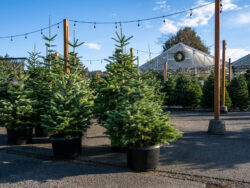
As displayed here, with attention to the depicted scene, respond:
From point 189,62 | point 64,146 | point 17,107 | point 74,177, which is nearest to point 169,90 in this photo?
point 17,107

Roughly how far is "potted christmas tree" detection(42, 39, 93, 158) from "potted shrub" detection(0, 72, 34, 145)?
1.42 metres

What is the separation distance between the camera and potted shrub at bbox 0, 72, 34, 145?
6.85m

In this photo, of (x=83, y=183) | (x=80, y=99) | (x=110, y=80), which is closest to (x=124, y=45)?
(x=110, y=80)

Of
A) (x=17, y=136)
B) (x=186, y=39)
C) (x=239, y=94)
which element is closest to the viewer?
(x=17, y=136)

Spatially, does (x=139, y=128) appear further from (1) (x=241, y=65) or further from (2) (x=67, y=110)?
(1) (x=241, y=65)

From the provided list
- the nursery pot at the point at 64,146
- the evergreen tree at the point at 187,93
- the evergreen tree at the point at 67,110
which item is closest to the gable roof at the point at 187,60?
the evergreen tree at the point at 187,93

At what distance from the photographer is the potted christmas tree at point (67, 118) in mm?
5609

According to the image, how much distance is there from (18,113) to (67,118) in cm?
204

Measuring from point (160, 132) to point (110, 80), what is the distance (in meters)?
2.15

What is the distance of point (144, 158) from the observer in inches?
183

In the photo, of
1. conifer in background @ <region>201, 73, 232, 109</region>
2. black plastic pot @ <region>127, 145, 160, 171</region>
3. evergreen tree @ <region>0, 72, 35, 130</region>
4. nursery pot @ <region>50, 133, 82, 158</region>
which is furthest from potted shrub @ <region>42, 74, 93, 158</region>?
conifer in background @ <region>201, 73, 232, 109</region>

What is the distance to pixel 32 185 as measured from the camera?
4105 mm

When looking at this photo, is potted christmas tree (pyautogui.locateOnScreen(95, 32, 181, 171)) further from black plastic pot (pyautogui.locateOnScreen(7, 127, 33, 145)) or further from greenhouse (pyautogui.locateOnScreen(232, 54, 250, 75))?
greenhouse (pyautogui.locateOnScreen(232, 54, 250, 75))

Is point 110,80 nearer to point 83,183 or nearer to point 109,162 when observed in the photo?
point 109,162
